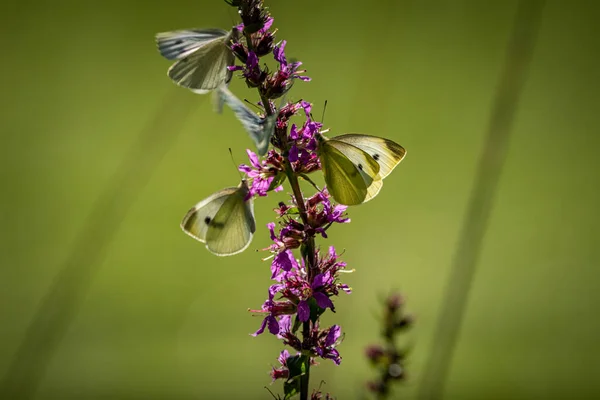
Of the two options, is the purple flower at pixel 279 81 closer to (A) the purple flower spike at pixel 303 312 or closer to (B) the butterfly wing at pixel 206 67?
(B) the butterfly wing at pixel 206 67

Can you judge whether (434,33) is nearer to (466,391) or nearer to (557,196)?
(557,196)

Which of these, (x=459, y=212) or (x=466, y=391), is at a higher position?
(x=459, y=212)

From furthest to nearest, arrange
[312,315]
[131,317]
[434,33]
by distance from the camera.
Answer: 1. [434,33]
2. [131,317]
3. [312,315]

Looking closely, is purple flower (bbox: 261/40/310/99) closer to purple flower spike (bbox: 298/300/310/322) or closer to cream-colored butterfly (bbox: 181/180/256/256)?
cream-colored butterfly (bbox: 181/180/256/256)

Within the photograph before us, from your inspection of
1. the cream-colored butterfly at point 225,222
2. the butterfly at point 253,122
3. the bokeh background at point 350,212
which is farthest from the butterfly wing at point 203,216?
the bokeh background at point 350,212

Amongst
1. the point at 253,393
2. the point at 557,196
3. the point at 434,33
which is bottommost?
the point at 253,393

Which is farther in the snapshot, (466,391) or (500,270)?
(500,270)

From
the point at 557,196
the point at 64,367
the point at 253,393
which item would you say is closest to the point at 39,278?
the point at 64,367
